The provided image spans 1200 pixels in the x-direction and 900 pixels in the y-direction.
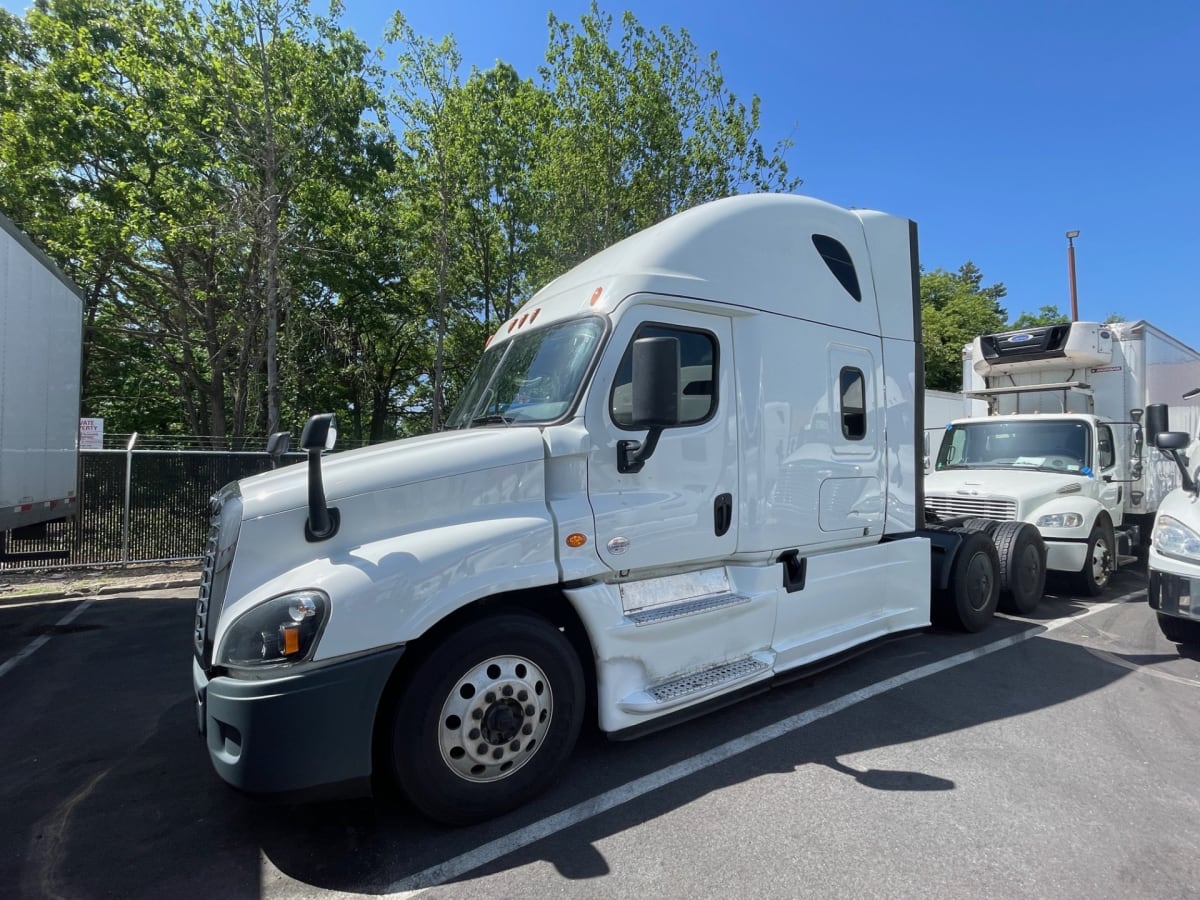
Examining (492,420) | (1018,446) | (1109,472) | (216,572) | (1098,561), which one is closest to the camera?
(216,572)

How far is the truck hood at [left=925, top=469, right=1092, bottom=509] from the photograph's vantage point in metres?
7.48

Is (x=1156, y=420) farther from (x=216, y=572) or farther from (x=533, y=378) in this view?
(x=216, y=572)

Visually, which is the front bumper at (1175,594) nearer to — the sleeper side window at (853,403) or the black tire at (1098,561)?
the black tire at (1098,561)

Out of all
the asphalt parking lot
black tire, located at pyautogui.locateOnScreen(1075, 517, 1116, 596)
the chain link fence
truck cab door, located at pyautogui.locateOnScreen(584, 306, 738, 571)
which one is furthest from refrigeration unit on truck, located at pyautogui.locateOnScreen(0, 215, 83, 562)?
black tire, located at pyautogui.locateOnScreen(1075, 517, 1116, 596)

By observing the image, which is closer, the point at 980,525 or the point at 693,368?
the point at 693,368

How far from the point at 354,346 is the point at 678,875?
69.9 feet

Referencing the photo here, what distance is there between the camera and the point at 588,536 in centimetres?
331

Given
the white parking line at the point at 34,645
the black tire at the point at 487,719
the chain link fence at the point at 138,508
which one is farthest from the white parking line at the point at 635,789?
the chain link fence at the point at 138,508

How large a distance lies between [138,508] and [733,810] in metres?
10.6

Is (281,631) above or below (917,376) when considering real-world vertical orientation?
below

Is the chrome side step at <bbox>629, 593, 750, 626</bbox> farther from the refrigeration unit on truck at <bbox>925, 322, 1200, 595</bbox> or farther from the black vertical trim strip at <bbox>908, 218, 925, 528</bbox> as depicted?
the refrigeration unit on truck at <bbox>925, 322, 1200, 595</bbox>

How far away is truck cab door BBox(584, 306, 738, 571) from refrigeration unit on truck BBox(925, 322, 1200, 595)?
180 inches

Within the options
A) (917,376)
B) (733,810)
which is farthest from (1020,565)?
(733,810)

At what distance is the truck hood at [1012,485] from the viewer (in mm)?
7480
